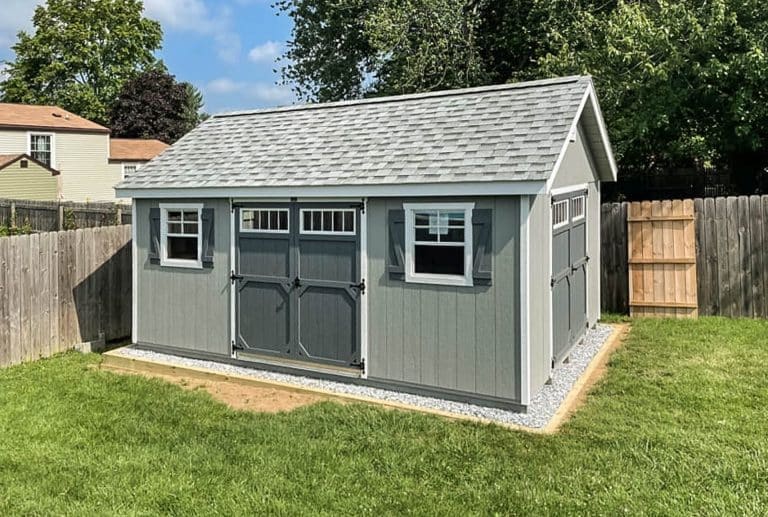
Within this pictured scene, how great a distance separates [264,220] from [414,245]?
2068 mm

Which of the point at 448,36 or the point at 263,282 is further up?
the point at 448,36

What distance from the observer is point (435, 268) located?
20.9ft

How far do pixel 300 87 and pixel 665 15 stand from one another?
1309 cm

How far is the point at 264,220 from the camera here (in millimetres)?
7449

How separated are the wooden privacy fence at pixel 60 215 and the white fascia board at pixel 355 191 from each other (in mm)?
5433

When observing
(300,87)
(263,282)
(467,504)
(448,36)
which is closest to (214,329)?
(263,282)

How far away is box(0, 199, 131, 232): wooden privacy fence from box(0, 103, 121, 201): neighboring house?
1026cm

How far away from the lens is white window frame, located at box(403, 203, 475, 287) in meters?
6.11

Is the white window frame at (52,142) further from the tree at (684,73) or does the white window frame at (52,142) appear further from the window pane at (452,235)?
the window pane at (452,235)

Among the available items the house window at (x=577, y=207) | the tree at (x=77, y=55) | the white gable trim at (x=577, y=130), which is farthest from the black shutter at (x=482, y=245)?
the tree at (x=77, y=55)

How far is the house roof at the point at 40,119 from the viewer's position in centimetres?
2620

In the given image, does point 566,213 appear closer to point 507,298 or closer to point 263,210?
point 507,298

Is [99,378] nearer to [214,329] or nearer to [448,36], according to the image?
[214,329]

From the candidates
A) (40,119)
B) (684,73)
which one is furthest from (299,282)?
(40,119)
